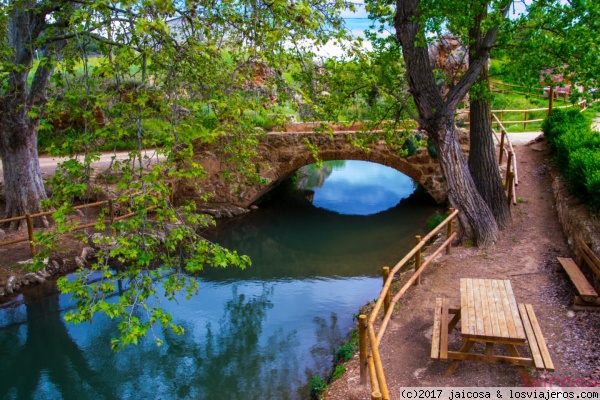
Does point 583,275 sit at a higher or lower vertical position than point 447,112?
lower

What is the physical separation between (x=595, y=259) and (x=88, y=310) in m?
6.44

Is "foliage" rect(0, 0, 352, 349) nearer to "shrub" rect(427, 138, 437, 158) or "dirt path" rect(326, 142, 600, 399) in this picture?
"dirt path" rect(326, 142, 600, 399)

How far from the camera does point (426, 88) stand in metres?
8.93

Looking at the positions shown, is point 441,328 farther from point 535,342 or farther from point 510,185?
point 510,185

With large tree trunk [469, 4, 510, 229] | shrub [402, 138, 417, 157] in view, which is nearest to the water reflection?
shrub [402, 138, 417, 157]

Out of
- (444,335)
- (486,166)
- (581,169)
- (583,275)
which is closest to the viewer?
(444,335)

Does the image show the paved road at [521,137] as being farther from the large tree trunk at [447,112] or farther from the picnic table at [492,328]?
the picnic table at [492,328]

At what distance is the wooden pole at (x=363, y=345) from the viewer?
5.17 m

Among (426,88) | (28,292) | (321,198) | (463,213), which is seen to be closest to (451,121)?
(426,88)

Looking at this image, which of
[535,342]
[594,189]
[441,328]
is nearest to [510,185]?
[594,189]

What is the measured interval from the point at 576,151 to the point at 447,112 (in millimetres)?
3449

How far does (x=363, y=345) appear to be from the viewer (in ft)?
17.4

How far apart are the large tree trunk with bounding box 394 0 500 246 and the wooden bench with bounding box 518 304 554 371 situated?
12.3ft

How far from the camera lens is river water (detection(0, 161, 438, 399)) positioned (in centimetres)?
732
